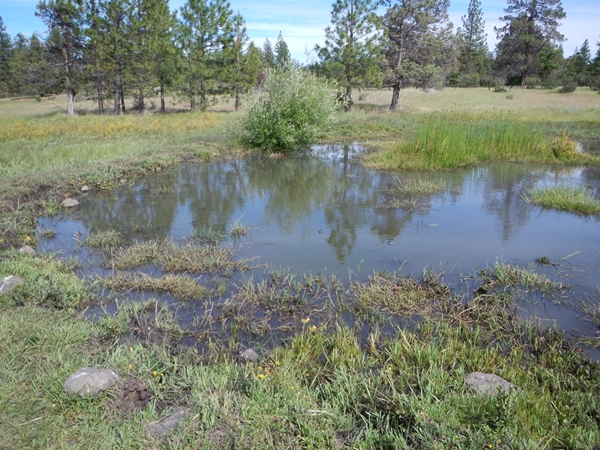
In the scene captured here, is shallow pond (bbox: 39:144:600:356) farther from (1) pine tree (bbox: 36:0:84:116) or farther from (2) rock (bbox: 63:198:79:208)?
(1) pine tree (bbox: 36:0:84:116)

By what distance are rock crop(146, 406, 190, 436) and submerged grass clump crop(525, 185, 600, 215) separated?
9292 mm

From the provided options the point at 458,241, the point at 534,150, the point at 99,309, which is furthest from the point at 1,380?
the point at 534,150

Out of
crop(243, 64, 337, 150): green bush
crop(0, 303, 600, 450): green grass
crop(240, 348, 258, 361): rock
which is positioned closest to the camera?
crop(0, 303, 600, 450): green grass

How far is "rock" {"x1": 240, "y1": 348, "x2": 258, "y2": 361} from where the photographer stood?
167 inches

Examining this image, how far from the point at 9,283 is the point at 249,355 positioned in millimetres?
3231

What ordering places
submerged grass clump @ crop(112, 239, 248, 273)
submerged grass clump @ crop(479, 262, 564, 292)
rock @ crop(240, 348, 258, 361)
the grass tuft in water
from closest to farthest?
rock @ crop(240, 348, 258, 361) → submerged grass clump @ crop(479, 262, 564, 292) → submerged grass clump @ crop(112, 239, 248, 273) → the grass tuft in water

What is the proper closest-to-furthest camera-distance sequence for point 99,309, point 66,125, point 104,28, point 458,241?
point 99,309 < point 458,241 < point 66,125 < point 104,28

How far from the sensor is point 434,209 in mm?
9695

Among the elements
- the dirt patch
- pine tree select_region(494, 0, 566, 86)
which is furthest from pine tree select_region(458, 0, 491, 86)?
the dirt patch

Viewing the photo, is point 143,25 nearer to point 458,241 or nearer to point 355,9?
point 355,9

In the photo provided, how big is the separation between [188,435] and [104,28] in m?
29.3

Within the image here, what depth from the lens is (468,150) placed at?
1461 centimetres

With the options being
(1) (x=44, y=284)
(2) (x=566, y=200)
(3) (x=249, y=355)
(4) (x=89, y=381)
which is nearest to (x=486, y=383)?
(3) (x=249, y=355)

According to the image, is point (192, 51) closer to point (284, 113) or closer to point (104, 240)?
point (284, 113)
